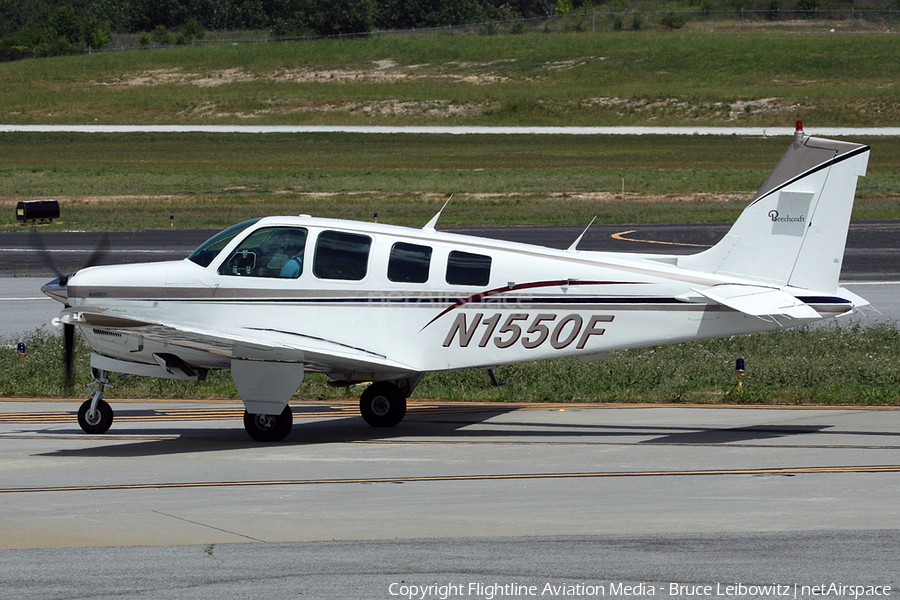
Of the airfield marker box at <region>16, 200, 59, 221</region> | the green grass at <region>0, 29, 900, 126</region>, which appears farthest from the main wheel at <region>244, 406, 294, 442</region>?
the green grass at <region>0, 29, 900, 126</region>

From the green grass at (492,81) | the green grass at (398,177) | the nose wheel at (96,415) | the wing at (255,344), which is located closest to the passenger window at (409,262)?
the wing at (255,344)

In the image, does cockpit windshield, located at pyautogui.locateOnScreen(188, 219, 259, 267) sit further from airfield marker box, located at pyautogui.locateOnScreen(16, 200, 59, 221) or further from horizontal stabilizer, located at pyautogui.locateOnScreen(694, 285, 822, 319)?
airfield marker box, located at pyautogui.locateOnScreen(16, 200, 59, 221)

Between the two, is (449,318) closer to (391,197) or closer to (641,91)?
(391,197)

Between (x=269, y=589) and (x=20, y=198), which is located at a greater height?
(x=269, y=589)

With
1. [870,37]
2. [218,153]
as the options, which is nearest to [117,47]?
[218,153]

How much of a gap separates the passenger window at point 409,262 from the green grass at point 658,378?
11.1ft

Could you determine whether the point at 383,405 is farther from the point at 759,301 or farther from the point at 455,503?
the point at 759,301

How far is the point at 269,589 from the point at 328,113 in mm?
81268

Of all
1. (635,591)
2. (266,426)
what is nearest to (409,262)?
(266,426)

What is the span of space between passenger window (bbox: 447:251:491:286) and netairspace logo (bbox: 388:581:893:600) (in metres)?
5.23

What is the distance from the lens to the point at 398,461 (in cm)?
1068

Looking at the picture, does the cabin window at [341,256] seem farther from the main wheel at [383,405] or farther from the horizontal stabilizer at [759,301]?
the horizontal stabilizer at [759,301]

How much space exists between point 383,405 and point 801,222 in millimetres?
5333

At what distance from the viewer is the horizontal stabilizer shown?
35.1 feet
